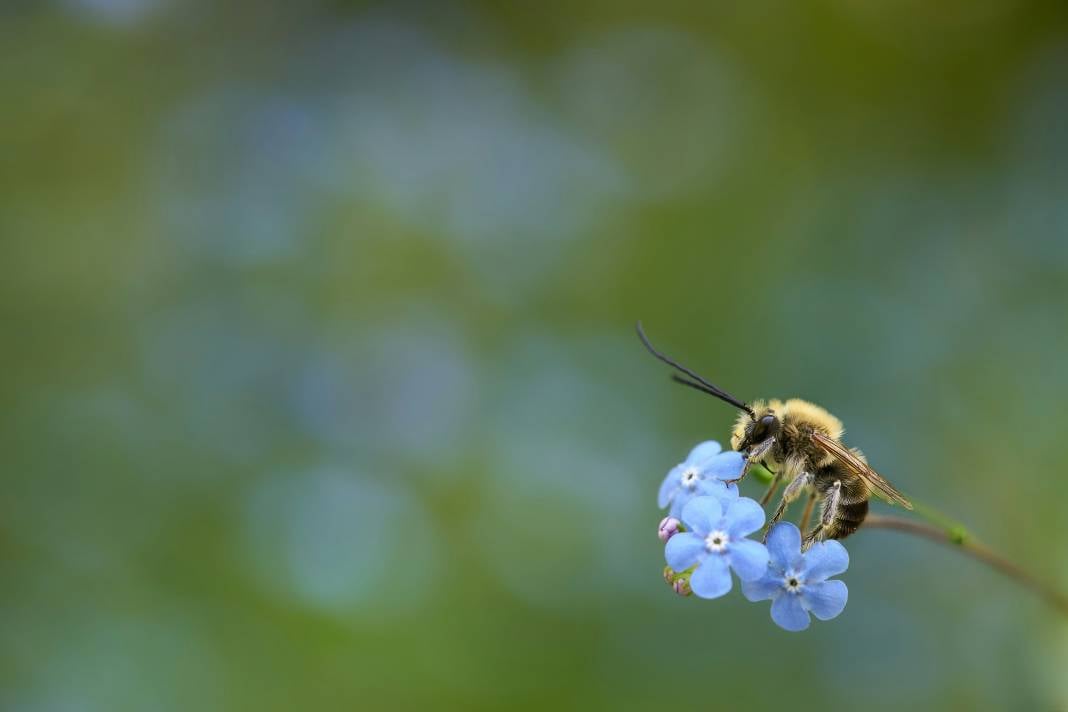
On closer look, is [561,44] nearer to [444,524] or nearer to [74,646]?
[444,524]

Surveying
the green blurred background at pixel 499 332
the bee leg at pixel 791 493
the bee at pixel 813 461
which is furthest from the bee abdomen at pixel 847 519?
the green blurred background at pixel 499 332

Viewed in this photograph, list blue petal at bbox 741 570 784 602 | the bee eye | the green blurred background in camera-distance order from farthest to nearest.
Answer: the green blurred background → the bee eye → blue petal at bbox 741 570 784 602

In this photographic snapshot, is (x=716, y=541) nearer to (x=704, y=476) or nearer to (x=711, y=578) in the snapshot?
(x=711, y=578)

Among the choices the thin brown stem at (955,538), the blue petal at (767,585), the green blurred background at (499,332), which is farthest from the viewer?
the green blurred background at (499,332)

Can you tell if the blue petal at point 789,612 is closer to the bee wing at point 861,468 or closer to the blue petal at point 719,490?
the blue petal at point 719,490

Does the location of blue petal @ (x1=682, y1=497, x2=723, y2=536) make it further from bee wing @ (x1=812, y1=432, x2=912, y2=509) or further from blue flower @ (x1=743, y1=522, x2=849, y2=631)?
bee wing @ (x1=812, y1=432, x2=912, y2=509)

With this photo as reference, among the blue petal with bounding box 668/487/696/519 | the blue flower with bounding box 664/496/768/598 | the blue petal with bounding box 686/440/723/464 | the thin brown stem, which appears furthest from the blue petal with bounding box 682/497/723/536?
the thin brown stem
